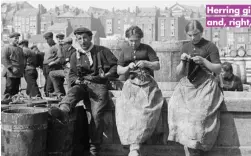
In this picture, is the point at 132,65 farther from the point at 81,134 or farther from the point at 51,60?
the point at 51,60

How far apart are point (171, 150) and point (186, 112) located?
75 centimetres

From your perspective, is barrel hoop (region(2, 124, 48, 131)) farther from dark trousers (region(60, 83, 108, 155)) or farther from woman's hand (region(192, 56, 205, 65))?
woman's hand (region(192, 56, 205, 65))

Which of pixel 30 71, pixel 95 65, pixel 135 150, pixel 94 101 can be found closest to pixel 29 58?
pixel 30 71

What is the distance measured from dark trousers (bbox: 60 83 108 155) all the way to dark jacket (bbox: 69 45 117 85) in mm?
211

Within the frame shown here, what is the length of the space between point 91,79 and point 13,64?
15.2 feet

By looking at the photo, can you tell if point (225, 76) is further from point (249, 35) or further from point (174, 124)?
point (249, 35)

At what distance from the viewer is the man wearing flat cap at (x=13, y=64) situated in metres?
10.5

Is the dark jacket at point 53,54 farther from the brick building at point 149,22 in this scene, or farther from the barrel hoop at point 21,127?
the brick building at point 149,22

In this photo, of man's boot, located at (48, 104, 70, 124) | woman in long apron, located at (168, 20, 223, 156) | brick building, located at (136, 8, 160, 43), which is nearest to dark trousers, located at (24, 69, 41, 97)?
man's boot, located at (48, 104, 70, 124)

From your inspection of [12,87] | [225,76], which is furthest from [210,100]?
[12,87]

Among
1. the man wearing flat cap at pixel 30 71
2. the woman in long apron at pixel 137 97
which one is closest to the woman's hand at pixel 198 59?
the woman in long apron at pixel 137 97

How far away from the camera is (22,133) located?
17.5 ft

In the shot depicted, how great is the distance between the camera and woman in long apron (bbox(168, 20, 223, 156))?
18.5ft

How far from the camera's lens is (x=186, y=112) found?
5.74 meters
